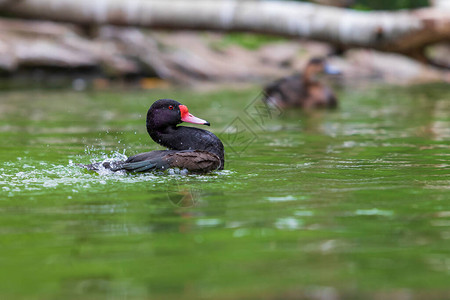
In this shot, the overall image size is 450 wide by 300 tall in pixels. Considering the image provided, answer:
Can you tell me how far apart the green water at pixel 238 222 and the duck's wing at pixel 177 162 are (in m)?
0.10

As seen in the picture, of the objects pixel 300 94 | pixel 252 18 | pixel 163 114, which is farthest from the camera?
pixel 300 94

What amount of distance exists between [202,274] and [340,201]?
1.98 meters

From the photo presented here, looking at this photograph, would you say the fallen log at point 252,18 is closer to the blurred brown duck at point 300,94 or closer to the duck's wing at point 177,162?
the blurred brown duck at point 300,94

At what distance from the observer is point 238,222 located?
4.54m

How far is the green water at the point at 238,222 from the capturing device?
3.32 meters

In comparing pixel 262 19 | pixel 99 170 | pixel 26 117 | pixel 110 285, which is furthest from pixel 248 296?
pixel 262 19

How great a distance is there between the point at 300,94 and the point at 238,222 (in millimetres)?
10586

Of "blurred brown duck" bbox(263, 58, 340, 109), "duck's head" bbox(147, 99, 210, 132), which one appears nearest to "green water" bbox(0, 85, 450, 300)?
"duck's head" bbox(147, 99, 210, 132)

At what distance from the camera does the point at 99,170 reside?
673 centimetres

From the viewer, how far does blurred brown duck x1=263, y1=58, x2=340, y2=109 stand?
14.7m

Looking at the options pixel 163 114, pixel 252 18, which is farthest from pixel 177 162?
pixel 252 18

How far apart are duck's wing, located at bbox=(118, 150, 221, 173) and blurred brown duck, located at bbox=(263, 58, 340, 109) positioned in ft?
26.3

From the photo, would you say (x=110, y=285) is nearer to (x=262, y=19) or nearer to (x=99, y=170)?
(x=99, y=170)

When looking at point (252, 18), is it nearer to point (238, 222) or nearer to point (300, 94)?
point (300, 94)
